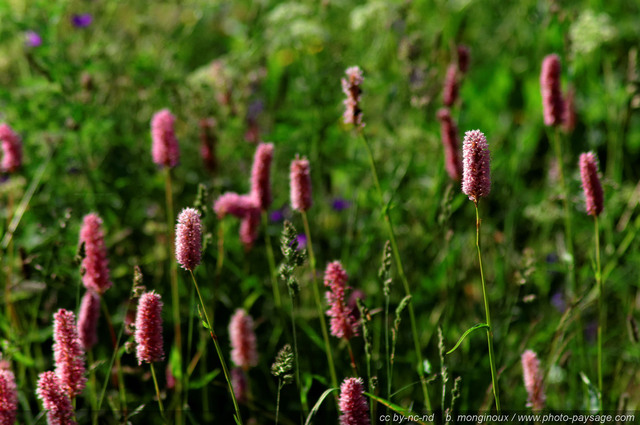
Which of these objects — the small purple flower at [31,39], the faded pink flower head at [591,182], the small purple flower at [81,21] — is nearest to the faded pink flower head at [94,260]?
the faded pink flower head at [591,182]

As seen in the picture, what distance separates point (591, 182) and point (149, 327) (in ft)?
3.54

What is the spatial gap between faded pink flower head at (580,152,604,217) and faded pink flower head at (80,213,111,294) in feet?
4.00

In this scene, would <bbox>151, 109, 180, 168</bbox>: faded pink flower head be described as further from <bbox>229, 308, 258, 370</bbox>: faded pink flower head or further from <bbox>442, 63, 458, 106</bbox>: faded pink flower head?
<bbox>442, 63, 458, 106</bbox>: faded pink flower head

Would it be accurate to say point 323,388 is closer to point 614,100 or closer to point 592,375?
point 592,375

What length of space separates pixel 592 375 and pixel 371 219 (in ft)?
3.33

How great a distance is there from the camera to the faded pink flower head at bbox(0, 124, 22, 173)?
7.22 ft

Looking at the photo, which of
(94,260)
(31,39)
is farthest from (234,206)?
(31,39)

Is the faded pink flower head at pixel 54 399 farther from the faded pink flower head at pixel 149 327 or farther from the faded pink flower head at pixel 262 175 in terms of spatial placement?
the faded pink flower head at pixel 262 175

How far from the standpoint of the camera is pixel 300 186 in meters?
1.85

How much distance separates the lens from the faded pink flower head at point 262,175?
6.62ft

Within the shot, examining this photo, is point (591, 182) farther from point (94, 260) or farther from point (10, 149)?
point (10, 149)

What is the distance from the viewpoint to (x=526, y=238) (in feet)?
11.5

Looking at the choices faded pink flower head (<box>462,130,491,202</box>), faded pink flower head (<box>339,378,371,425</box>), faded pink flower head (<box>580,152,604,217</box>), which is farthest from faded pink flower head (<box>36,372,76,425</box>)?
faded pink flower head (<box>580,152,604,217</box>)

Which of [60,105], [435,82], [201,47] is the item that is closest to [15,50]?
[201,47]
